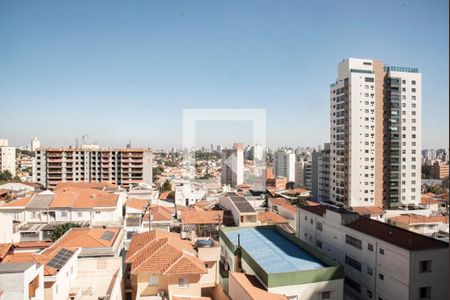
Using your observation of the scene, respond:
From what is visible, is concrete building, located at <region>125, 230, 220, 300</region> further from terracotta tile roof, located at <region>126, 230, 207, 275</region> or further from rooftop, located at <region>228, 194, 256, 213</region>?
rooftop, located at <region>228, 194, 256, 213</region>

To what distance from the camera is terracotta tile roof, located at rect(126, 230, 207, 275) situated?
502cm

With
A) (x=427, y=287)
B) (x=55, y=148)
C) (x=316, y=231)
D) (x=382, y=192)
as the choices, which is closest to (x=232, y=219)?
(x=316, y=231)

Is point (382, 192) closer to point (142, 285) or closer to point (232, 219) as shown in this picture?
point (232, 219)

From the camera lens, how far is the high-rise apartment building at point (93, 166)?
73.2 ft

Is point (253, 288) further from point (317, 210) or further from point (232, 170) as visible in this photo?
point (232, 170)

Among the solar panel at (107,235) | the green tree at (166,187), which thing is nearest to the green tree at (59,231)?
the solar panel at (107,235)

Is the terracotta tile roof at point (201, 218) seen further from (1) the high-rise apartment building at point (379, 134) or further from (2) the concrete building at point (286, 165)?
(2) the concrete building at point (286, 165)

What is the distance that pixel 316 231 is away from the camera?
8.51m

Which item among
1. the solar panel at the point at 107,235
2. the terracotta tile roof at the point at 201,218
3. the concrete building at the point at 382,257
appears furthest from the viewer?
the terracotta tile roof at the point at 201,218

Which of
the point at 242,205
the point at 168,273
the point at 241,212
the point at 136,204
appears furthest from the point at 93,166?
the point at 168,273

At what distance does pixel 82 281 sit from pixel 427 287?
20.1 ft

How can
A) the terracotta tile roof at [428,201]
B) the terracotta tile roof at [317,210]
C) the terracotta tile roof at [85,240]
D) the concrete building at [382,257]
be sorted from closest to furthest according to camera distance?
the concrete building at [382,257], the terracotta tile roof at [85,240], the terracotta tile roof at [317,210], the terracotta tile roof at [428,201]

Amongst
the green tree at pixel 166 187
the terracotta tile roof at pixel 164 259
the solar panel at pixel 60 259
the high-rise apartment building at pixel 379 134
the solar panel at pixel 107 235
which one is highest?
the high-rise apartment building at pixel 379 134

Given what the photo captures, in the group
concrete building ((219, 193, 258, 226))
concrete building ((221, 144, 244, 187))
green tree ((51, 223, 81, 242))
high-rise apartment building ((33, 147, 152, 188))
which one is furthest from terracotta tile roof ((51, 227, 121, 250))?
concrete building ((221, 144, 244, 187))
